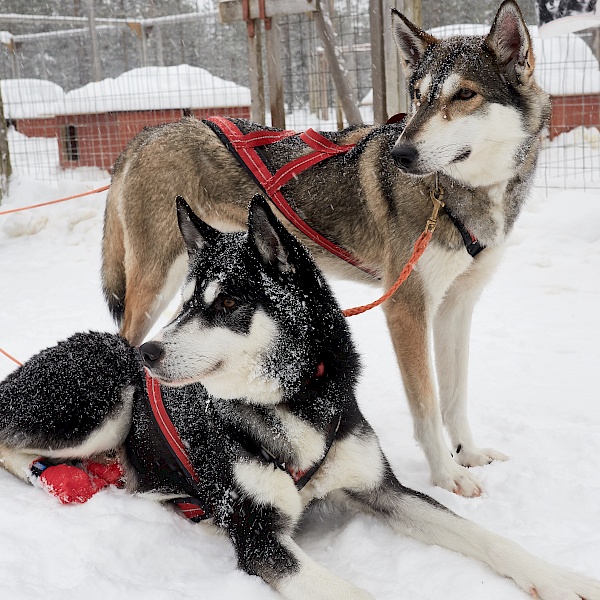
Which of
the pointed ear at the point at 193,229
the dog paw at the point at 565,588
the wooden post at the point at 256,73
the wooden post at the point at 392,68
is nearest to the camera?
the dog paw at the point at 565,588

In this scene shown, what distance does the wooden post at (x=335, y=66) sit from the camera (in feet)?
19.4

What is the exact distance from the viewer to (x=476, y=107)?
7.87 feet

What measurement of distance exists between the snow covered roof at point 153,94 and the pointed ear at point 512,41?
7580mm

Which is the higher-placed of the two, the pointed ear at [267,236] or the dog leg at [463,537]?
the pointed ear at [267,236]

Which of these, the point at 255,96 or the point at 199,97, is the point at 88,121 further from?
the point at 255,96

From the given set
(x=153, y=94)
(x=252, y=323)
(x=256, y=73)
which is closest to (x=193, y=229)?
(x=252, y=323)

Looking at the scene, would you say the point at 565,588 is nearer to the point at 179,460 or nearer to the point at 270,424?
the point at 270,424

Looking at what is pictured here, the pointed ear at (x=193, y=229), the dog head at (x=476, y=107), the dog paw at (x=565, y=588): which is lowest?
the dog paw at (x=565, y=588)

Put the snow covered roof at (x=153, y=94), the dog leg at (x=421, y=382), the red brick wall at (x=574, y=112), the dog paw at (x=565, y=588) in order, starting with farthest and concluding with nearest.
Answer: the red brick wall at (x=574, y=112) < the snow covered roof at (x=153, y=94) < the dog leg at (x=421, y=382) < the dog paw at (x=565, y=588)

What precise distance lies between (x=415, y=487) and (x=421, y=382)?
435 millimetres

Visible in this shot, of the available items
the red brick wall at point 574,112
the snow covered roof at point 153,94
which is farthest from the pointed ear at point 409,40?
the red brick wall at point 574,112

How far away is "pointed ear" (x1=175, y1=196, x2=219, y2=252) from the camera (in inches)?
88.0

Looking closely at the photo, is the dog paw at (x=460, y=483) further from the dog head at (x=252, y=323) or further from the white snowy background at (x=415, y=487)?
the dog head at (x=252, y=323)

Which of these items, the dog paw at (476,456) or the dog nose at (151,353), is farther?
the dog paw at (476,456)
